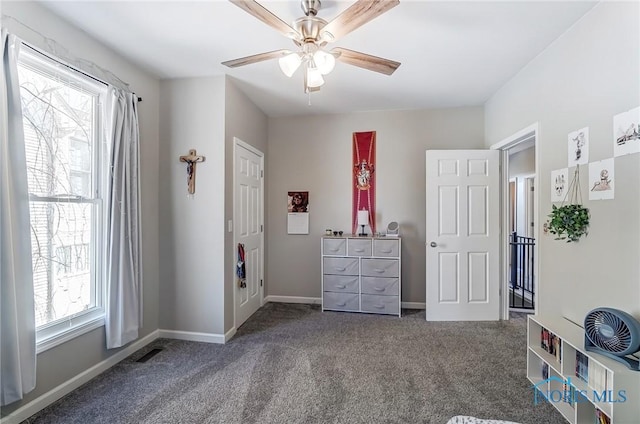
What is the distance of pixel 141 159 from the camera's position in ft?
9.02

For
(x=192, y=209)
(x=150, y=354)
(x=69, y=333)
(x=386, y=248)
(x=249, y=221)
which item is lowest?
(x=150, y=354)

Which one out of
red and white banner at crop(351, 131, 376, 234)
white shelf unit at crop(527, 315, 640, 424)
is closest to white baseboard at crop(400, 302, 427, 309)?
red and white banner at crop(351, 131, 376, 234)

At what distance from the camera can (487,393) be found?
2045 millimetres

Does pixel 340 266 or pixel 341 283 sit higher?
pixel 340 266

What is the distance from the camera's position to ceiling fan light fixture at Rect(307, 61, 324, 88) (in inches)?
74.1

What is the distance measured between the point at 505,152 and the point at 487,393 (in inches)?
99.9

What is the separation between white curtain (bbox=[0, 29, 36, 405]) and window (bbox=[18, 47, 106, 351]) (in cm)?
14

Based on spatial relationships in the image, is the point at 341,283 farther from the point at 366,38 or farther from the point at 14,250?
the point at 14,250

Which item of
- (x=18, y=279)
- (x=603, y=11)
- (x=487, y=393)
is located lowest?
(x=487, y=393)

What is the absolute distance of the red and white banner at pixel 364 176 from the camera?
3955 millimetres

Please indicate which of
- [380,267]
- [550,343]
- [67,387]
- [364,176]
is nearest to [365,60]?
[364,176]

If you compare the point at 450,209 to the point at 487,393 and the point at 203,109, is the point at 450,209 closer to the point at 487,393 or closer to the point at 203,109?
the point at 487,393

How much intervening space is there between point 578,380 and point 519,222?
4.46m

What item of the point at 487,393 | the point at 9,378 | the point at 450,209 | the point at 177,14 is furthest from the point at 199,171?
the point at 487,393
